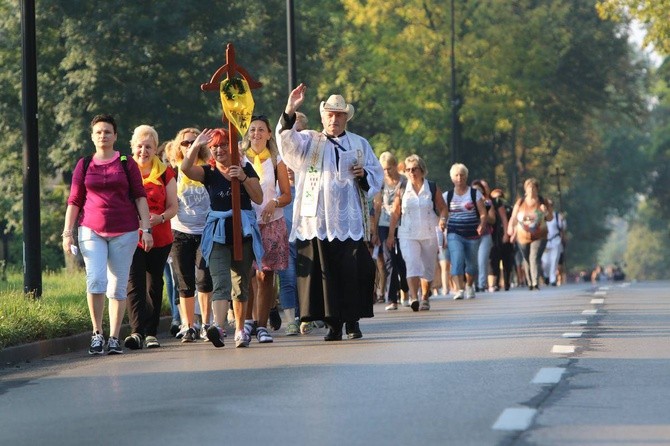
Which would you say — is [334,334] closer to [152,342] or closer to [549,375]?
[152,342]

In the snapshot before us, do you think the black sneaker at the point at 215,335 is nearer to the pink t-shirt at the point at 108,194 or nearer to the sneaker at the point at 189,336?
the pink t-shirt at the point at 108,194

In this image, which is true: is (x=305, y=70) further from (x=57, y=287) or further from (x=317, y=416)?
(x=317, y=416)

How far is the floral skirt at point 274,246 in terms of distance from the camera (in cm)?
1573

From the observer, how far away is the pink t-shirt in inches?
574

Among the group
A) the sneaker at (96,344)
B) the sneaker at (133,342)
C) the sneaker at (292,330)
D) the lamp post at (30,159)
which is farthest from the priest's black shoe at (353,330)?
the lamp post at (30,159)

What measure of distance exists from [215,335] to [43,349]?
142cm

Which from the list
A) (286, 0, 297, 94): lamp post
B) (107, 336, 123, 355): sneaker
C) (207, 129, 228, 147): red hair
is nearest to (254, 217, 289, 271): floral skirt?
(207, 129, 228, 147): red hair

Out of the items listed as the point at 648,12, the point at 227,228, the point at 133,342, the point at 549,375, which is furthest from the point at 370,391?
the point at 648,12

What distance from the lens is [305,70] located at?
49469mm

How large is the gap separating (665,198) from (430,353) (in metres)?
71.9

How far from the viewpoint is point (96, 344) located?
14.6m

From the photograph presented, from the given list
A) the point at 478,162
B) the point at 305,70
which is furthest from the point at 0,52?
the point at 478,162

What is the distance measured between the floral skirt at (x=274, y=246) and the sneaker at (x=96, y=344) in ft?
5.76

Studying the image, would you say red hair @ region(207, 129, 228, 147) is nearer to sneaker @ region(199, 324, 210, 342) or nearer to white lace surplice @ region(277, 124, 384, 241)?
white lace surplice @ region(277, 124, 384, 241)
